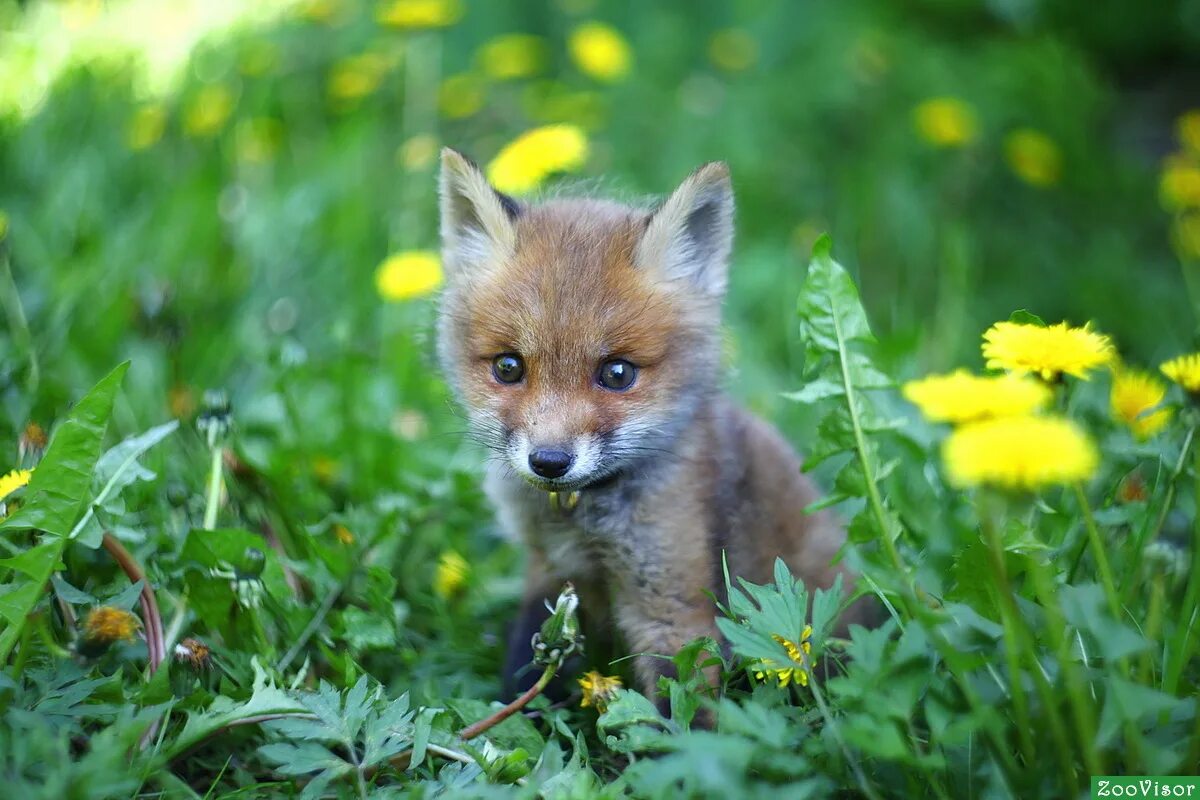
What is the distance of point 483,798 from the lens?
2.11 m

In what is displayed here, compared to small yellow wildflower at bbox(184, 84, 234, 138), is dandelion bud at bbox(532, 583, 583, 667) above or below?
below

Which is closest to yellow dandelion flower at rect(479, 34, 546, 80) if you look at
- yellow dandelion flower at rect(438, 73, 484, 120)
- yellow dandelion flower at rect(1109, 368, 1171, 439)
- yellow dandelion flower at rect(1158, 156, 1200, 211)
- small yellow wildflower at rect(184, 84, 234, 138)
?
yellow dandelion flower at rect(438, 73, 484, 120)

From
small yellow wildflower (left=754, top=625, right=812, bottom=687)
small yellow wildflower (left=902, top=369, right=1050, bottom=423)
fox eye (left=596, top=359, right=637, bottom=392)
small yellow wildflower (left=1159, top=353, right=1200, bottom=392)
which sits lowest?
small yellow wildflower (left=754, top=625, right=812, bottom=687)

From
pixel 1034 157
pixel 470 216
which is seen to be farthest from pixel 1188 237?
pixel 470 216

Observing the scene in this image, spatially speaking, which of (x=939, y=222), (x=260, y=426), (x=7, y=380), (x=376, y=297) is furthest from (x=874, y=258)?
(x=7, y=380)

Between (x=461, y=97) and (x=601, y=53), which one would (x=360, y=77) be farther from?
(x=601, y=53)

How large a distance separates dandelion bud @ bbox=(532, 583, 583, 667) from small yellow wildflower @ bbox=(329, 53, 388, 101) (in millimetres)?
4775

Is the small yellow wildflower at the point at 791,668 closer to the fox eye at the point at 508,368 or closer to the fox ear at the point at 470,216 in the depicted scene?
the fox eye at the point at 508,368

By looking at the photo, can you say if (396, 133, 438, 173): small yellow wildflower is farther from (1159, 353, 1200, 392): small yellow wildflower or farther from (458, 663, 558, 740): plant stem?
(1159, 353, 1200, 392): small yellow wildflower

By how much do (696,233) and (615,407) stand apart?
2.50 feet

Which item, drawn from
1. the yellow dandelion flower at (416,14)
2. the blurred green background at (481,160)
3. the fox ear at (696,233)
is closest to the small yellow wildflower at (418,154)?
the blurred green background at (481,160)

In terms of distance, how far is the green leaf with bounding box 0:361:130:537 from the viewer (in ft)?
8.17

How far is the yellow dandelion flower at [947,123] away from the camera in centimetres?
559

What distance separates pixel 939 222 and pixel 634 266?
3.67m
